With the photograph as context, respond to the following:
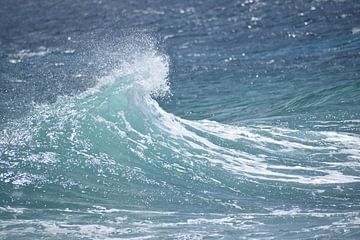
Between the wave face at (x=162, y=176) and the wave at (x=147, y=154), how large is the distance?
0.02 meters

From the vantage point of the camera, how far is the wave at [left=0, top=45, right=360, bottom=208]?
11.5m

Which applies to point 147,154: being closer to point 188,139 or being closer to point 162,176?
point 162,176

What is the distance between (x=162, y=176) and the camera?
12078mm

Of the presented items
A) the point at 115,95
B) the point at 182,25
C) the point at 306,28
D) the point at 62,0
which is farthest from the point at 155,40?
the point at 62,0

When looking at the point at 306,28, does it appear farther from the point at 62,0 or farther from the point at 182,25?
the point at 62,0

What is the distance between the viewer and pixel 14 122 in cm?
1538

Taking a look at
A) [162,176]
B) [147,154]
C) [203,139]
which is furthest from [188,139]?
[162,176]

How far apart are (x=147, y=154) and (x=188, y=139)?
1.28m

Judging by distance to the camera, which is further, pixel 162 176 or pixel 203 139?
pixel 203 139

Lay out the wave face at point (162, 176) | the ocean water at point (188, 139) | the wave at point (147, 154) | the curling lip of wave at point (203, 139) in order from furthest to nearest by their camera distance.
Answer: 1. the curling lip of wave at point (203, 139)
2. the wave at point (147, 154)
3. the ocean water at point (188, 139)
4. the wave face at point (162, 176)


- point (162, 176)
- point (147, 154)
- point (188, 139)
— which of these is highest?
point (188, 139)

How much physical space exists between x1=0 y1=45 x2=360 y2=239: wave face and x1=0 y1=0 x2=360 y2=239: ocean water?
0.04m

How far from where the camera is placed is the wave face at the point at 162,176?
9648mm

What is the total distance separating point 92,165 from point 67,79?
10.4 meters
